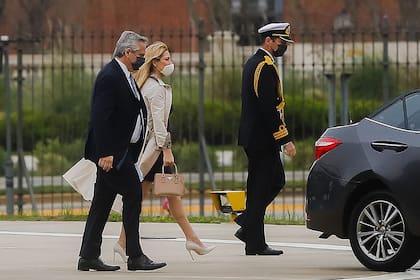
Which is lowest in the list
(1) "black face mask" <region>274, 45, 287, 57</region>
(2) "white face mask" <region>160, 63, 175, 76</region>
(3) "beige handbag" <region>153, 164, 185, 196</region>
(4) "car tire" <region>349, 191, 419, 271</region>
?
(4) "car tire" <region>349, 191, 419, 271</region>

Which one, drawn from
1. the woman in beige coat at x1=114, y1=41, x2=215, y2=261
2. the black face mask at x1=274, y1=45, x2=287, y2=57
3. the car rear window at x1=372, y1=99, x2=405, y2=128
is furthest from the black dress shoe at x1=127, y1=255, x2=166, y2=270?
the black face mask at x1=274, y1=45, x2=287, y2=57

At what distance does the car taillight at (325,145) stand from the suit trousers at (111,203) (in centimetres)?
149

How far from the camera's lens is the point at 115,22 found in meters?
57.8

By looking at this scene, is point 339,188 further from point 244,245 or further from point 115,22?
point 115,22

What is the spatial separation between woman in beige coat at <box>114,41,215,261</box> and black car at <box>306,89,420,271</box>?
1.13 m

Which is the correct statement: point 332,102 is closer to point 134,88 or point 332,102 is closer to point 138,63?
point 138,63

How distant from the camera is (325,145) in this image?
40.8 ft

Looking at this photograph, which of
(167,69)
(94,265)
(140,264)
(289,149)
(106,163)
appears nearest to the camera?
(106,163)

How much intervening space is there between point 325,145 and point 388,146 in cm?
66

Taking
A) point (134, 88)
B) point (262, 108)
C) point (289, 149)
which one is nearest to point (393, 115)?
point (289, 149)

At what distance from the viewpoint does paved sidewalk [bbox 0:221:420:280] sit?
38.9 feet

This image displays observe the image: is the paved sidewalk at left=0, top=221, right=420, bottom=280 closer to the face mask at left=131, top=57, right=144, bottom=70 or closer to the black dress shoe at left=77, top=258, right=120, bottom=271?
the black dress shoe at left=77, top=258, right=120, bottom=271

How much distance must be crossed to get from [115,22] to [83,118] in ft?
89.0

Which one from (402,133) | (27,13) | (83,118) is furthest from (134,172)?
(27,13)
